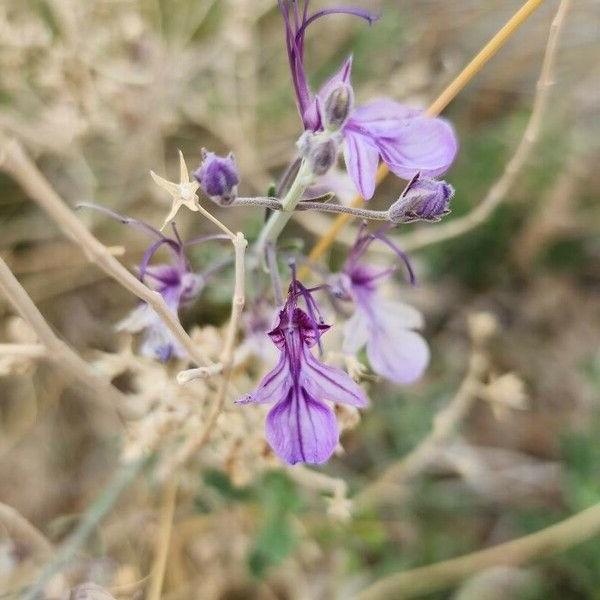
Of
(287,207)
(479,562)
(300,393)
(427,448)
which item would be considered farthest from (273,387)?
(479,562)

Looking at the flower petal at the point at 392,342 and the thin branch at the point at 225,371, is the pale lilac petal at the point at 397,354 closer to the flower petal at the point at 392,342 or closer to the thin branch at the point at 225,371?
the flower petal at the point at 392,342

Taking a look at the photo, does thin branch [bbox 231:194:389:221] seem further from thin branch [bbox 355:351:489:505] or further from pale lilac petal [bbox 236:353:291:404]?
thin branch [bbox 355:351:489:505]

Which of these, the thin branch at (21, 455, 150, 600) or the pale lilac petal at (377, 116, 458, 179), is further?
the thin branch at (21, 455, 150, 600)

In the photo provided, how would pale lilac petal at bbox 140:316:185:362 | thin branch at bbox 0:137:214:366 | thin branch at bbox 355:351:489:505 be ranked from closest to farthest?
thin branch at bbox 0:137:214:366 → pale lilac petal at bbox 140:316:185:362 → thin branch at bbox 355:351:489:505

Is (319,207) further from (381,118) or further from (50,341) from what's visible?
(50,341)

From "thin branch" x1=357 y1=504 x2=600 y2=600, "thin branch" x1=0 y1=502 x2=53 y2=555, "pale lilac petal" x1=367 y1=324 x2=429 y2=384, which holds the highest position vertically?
"pale lilac petal" x1=367 y1=324 x2=429 y2=384

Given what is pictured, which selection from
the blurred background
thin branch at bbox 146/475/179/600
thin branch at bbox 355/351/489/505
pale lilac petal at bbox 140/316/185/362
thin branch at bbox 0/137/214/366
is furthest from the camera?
the blurred background

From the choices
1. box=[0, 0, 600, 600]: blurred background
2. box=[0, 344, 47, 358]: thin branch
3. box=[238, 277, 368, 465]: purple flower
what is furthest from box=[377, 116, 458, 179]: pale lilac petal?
box=[0, 0, 600, 600]: blurred background
